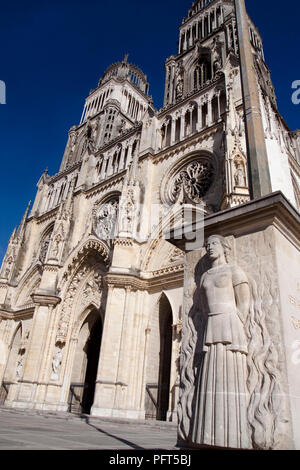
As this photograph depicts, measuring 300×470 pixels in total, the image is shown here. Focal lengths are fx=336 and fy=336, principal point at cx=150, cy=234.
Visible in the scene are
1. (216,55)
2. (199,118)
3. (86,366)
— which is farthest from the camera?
(216,55)

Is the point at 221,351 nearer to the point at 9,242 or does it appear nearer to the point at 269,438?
the point at 269,438

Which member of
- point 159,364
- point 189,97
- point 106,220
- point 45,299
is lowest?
point 159,364

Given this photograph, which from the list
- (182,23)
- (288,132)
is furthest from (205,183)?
(182,23)

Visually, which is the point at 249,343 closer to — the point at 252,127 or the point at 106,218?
the point at 252,127

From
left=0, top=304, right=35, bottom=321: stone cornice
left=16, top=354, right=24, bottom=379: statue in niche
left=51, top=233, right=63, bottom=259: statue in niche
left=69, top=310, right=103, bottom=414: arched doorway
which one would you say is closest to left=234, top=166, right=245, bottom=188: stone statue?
left=69, top=310, right=103, bottom=414: arched doorway

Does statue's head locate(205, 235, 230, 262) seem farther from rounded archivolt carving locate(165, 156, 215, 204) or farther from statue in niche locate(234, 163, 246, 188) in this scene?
rounded archivolt carving locate(165, 156, 215, 204)

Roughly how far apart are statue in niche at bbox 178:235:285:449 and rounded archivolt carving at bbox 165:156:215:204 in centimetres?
1297

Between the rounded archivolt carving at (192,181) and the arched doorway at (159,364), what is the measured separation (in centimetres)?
510

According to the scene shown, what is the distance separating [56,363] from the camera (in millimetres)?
17188

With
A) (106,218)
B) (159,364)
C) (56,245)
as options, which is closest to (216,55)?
(106,218)

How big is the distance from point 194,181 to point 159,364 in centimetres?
873

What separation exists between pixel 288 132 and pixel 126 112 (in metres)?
22.2

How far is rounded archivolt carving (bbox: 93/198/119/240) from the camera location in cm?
2022

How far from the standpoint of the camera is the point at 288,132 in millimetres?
20750
